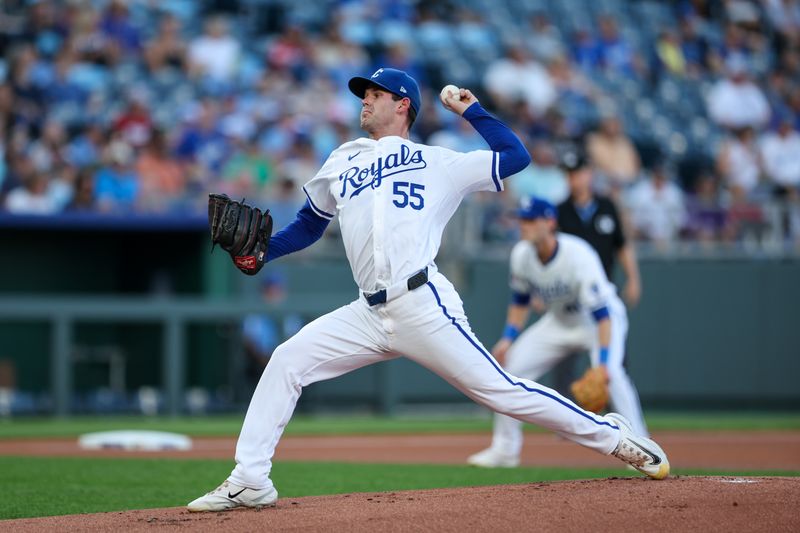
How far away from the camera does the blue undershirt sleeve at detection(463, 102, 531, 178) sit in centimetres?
512

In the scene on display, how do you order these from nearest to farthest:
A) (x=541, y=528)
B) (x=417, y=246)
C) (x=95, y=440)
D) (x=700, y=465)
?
1. (x=541, y=528)
2. (x=417, y=246)
3. (x=700, y=465)
4. (x=95, y=440)

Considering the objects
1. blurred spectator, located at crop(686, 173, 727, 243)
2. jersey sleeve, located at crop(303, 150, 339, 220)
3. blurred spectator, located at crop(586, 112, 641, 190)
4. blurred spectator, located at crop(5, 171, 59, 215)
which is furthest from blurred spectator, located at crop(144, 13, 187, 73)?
jersey sleeve, located at crop(303, 150, 339, 220)

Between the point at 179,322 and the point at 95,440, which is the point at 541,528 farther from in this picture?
the point at 179,322

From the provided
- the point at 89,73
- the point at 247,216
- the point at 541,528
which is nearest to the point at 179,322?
the point at 89,73

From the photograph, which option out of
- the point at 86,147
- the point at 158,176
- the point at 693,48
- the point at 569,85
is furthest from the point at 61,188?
the point at 693,48

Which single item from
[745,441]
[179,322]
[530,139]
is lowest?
[745,441]

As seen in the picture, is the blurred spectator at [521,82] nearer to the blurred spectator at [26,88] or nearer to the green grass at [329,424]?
the green grass at [329,424]

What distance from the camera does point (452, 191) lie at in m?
5.18

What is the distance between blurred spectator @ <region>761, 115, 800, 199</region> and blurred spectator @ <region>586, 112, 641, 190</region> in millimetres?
1887

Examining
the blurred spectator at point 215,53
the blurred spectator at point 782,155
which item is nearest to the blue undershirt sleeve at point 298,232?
the blurred spectator at point 215,53

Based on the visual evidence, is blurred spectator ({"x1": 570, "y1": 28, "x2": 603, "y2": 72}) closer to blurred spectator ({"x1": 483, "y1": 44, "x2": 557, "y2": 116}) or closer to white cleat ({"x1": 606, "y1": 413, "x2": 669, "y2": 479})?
blurred spectator ({"x1": 483, "y1": 44, "x2": 557, "y2": 116})

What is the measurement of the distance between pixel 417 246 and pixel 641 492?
4.65 feet

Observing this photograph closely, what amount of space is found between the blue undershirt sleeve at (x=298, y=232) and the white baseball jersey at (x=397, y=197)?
24 centimetres

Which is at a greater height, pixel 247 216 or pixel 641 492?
pixel 247 216
